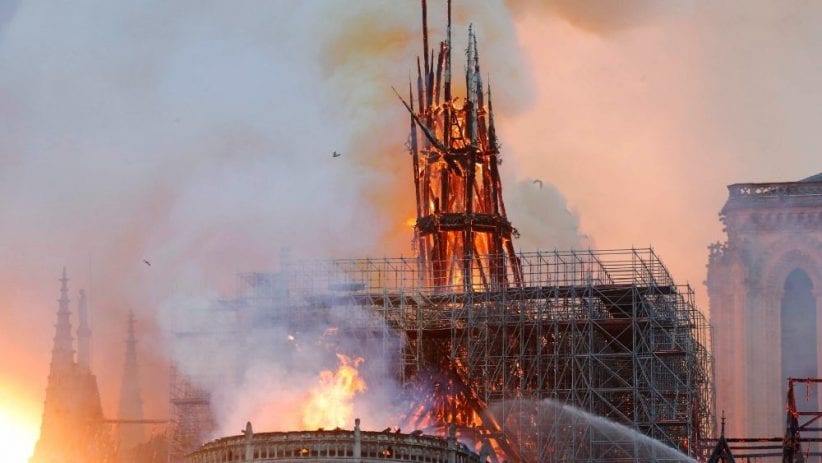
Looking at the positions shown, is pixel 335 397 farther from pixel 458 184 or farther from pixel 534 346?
pixel 458 184

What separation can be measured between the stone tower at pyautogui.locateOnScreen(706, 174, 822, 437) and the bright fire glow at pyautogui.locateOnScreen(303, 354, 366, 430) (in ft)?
83.1

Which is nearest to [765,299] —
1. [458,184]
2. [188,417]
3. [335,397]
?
[458,184]

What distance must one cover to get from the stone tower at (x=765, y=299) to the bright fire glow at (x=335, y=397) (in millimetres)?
25338

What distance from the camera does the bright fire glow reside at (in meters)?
112

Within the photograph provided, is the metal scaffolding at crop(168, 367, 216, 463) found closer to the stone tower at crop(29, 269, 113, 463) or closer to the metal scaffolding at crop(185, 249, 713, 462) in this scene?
the metal scaffolding at crop(185, 249, 713, 462)

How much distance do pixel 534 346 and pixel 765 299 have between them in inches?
881

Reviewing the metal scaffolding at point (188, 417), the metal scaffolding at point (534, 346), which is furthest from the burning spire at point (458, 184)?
the metal scaffolding at point (188, 417)

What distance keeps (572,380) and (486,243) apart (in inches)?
533

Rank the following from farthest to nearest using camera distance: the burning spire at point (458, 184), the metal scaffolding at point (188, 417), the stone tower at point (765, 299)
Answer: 1. the stone tower at point (765, 299)
2. the burning spire at point (458, 184)
3. the metal scaffolding at point (188, 417)

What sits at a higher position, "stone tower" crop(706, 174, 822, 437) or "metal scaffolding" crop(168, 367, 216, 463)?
"stone tower" crop(706, 174, 822, 437)

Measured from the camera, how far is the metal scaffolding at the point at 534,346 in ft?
363

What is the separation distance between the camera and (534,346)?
11338 centimetres

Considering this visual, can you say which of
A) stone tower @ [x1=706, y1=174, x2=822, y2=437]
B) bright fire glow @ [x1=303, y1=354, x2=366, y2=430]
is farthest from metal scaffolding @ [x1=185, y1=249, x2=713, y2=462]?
stone tower @ [x1=706, y1=174, x2=822, y2=437]

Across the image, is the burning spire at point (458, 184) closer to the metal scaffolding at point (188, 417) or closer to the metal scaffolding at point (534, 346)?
the metal scaffolding at point (534, 346)
